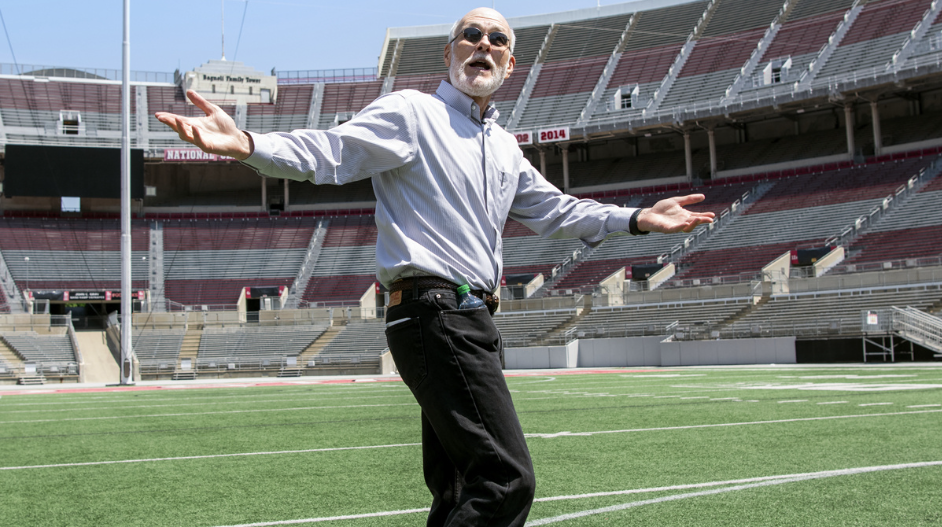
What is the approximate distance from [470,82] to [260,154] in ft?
3.06

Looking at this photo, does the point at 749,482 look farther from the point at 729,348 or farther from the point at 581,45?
the point at 581,45

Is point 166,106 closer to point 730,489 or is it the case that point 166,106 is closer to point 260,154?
point 730,489

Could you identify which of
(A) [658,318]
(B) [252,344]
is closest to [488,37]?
(A) [658,318]

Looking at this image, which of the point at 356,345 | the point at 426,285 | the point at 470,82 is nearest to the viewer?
the point at 426,285

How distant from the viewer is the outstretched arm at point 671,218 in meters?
3.41

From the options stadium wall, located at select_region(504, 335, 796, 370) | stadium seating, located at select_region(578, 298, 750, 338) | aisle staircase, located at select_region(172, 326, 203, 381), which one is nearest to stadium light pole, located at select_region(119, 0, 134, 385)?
aisle staircase, located at select_region(172, 326, 203, 381)

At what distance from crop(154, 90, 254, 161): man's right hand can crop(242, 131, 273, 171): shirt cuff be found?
0.04 ft

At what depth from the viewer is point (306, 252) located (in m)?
51.3

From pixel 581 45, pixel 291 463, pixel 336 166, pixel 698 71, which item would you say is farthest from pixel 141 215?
pixel 336 166

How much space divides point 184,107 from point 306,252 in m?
14.0

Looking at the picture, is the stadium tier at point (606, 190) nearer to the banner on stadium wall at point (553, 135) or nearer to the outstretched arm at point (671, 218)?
the banner on stadium wall at point (553, 135)

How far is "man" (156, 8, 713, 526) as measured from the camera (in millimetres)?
2797

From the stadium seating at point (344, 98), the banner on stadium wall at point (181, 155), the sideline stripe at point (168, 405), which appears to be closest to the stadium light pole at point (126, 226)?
the sideline stripe at point (168, 405)

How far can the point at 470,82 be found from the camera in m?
3.25
